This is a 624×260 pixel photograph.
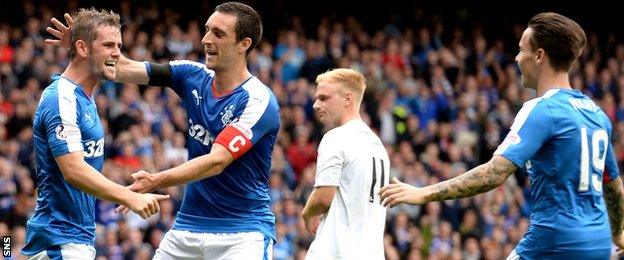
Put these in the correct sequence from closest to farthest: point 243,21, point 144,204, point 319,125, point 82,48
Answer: point 144,204
point 82,48
point 243,21
point 319,125

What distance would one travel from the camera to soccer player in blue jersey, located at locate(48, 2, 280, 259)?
804 centimetres

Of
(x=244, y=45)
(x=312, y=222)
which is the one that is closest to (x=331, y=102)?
(x=312, y=222)

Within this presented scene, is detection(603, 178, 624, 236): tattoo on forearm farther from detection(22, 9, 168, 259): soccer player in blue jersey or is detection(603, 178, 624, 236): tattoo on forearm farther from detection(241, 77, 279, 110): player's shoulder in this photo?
detection(22, 9, 168, 259): soccer player in blue jersey

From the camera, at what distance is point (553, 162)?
7.09 m

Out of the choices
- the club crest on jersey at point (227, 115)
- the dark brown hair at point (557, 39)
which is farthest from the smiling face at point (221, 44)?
the dark brown hair at point (557, 39)

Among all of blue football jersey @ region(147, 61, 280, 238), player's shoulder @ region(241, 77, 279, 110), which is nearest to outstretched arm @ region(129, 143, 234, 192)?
blue football jersey @ region(147, 61, 280, 238)

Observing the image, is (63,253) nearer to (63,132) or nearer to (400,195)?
(63,132)

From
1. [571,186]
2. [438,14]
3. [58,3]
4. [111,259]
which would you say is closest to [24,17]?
[58,3]

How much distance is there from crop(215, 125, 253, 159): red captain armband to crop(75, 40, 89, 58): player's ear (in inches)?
38.9

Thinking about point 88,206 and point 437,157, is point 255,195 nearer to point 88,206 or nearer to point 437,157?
point 88,206

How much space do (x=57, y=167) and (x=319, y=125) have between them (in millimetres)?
11974

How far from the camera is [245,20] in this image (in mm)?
8312

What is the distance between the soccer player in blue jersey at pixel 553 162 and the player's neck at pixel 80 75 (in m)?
2.17

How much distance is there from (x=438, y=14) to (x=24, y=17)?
35.5 ft
